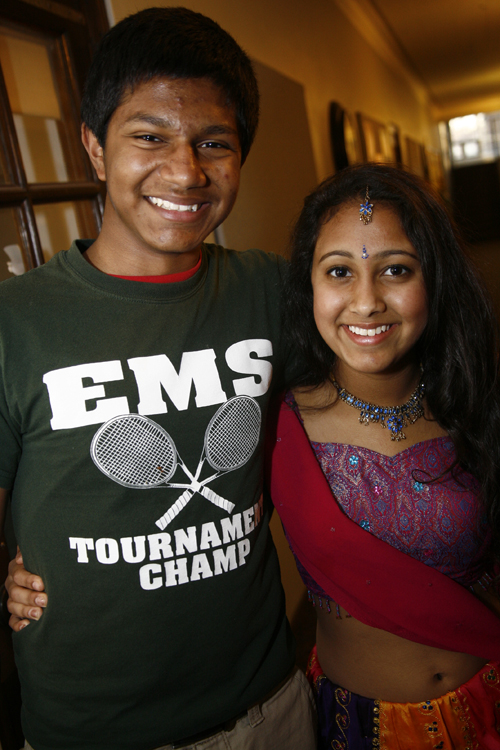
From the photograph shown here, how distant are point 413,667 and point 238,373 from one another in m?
0.66

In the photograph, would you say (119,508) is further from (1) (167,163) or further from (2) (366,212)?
(2) (366,212)

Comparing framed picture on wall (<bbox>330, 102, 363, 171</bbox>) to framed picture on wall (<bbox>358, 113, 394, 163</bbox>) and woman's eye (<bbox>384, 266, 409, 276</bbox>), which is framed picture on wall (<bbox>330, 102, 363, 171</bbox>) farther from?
woman's eye (<bbox>384, 266, 409, 276</bbox>)

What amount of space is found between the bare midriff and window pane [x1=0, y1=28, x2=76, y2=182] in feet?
4.07

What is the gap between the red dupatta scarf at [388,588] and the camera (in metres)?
1.10

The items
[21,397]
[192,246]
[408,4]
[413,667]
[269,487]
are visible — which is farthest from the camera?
[408,4]

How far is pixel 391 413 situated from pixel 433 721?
1.88 feet

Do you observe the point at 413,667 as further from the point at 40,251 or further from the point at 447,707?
the point at 40,251

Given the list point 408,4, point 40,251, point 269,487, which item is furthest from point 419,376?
point 408,4

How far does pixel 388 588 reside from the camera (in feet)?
3.64

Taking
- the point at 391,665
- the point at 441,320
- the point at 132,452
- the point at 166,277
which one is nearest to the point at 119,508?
the point at 132,452

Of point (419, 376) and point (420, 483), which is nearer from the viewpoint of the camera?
point (420, 483)

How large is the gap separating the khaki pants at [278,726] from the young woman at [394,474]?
8 centimetres

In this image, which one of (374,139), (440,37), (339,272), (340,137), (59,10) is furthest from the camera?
(440,37)

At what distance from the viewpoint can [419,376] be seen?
1.26 m
